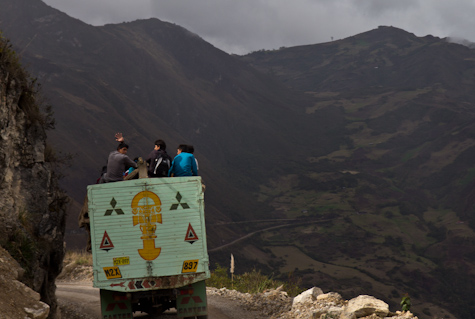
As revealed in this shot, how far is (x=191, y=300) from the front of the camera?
29.7 ft

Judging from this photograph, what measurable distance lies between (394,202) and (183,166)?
103788mm

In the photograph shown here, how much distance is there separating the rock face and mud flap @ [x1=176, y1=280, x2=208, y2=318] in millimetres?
2310

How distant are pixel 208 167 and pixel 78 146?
1511 inches

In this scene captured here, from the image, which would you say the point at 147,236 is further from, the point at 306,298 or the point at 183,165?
the point at 306,298

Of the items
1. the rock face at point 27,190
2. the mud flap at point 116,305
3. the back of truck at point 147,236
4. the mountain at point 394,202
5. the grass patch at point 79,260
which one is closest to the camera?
the back of truck at point 147,236

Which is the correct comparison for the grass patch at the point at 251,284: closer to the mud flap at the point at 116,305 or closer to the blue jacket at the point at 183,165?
the blue jacket at the point at 183,165

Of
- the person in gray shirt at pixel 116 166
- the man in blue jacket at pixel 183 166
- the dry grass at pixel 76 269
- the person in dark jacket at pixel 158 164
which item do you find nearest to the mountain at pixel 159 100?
the dry grass at pixel 76 269

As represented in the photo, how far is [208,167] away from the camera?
112 metres

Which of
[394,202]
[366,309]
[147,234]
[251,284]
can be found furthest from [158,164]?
[394,202]

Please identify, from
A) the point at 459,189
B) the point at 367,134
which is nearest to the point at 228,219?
the point at 459,189

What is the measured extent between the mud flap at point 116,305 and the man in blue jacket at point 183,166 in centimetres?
237

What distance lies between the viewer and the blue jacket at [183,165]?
9820 millimetres

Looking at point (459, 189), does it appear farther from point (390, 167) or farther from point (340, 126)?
point (340, 126)

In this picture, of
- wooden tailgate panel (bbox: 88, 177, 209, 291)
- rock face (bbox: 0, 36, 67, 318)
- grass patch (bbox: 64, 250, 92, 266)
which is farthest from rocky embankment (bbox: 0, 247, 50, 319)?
grass patch (bbox: 64, 250, 92, 266)
